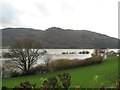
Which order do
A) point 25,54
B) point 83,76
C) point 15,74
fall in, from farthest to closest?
point 25,54 → point 15,74 → point 83,76

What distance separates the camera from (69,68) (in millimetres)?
31359

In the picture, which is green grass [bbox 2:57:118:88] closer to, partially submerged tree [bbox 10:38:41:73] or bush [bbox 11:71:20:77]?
bush [bbox 11:71:20:77]

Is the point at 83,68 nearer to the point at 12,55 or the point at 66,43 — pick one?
the point at 12,55

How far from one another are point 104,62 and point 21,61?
12172 millimetres

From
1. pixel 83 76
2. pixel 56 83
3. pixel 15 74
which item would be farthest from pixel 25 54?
pixel 56 83

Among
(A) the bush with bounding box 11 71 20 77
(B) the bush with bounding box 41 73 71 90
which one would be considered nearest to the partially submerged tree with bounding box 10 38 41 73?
(A) the bush with bounding box 11 71 20 77

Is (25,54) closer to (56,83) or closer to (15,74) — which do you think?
(15,74)

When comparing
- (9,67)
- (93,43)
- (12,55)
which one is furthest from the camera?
(93,43)

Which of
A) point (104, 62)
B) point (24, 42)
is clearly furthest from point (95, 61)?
point (24, 42)

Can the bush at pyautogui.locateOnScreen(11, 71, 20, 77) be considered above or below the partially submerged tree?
below

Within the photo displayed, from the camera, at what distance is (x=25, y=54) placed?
3139 cm

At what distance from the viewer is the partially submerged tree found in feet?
99.3

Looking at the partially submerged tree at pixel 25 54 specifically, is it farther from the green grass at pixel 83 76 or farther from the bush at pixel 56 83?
the bush at pixel 56 83

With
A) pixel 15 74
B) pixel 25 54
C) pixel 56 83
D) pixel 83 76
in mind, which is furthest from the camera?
pixel 25 54
